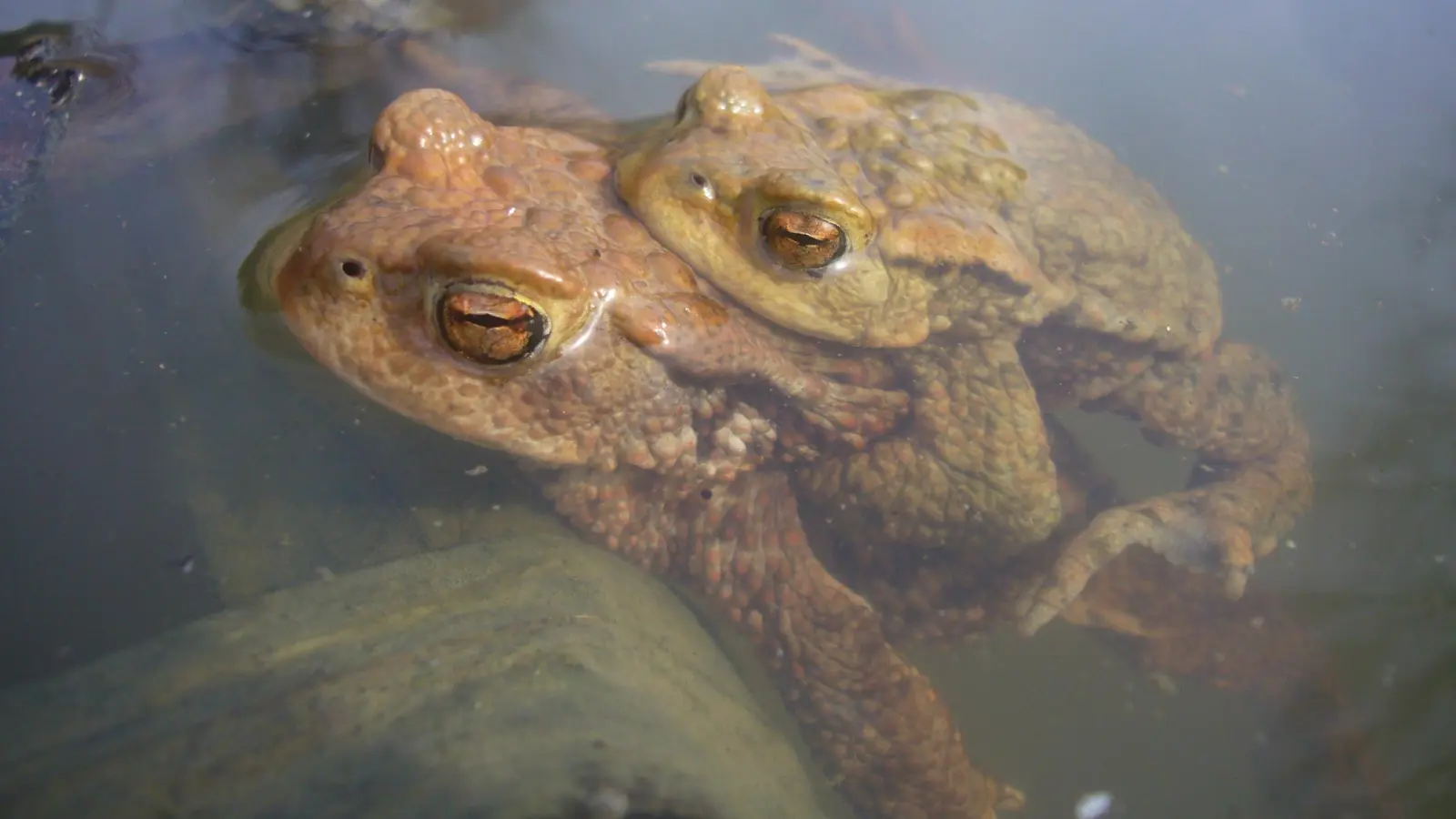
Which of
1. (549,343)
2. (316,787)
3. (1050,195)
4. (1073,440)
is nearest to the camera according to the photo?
(316,787)

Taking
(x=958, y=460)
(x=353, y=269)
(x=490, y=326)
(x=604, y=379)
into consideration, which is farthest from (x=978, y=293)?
(x=353, y=269)

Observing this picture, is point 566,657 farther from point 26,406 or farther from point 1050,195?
point 1050,195

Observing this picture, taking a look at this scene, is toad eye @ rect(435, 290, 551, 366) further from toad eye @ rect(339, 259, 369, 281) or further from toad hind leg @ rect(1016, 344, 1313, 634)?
toad hind leg @ rect(1016, 344, 1313, 634)

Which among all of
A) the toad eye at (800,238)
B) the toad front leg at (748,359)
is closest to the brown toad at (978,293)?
the toad eye at (800,238)

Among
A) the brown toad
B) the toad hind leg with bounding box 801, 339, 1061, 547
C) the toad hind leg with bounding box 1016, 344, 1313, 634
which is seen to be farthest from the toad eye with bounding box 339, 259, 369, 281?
the toad hind leg with bounding box 1016, 344, 1313, 634

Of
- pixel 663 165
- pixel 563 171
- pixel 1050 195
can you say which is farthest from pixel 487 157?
pixel 1050 195

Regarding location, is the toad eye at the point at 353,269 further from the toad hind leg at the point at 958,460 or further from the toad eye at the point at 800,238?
the toad hind leg at the point at 958,460
